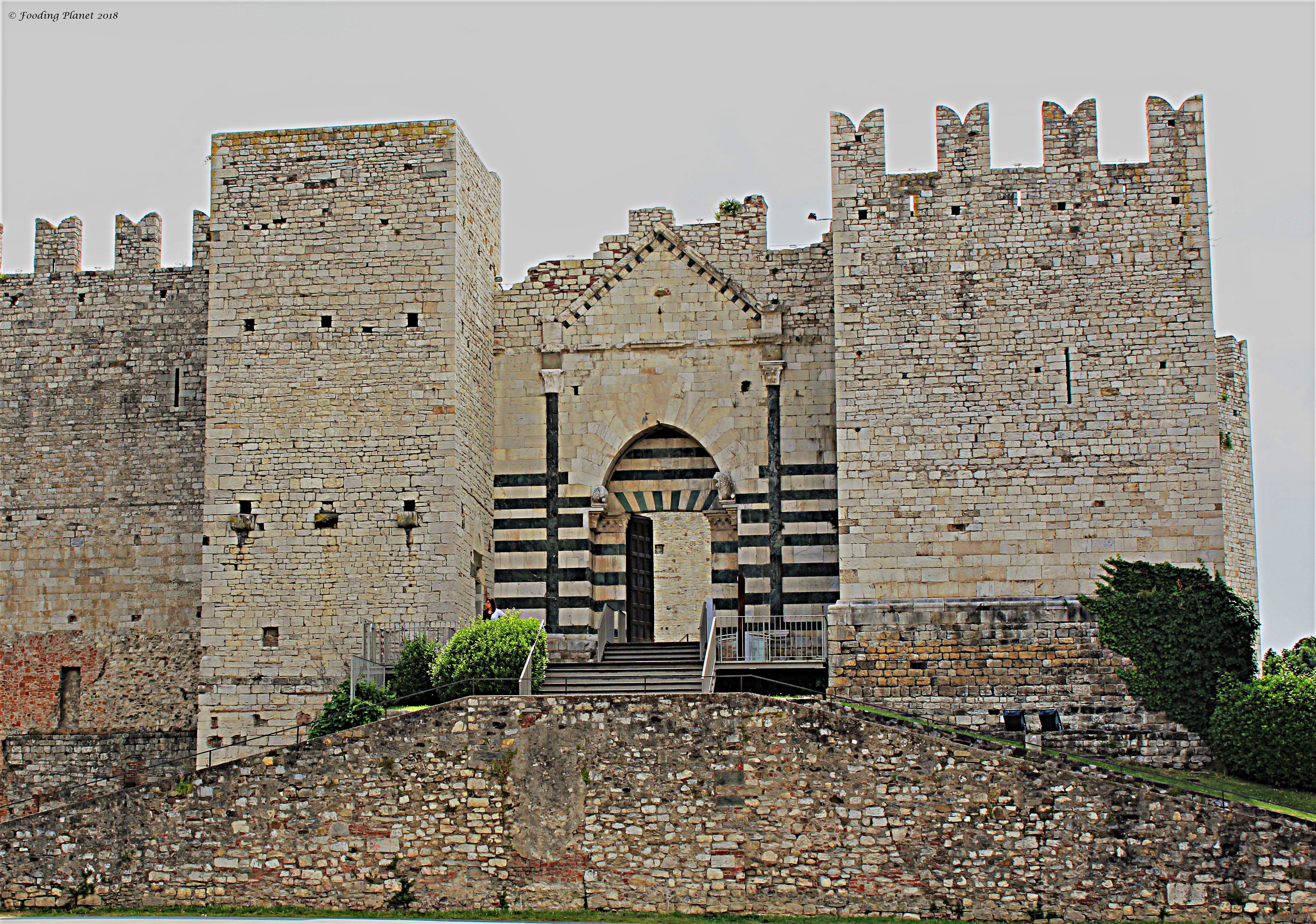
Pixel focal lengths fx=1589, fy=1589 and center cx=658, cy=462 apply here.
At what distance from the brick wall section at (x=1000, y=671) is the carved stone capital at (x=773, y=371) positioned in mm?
4376

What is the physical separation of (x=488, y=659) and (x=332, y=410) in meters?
5.10

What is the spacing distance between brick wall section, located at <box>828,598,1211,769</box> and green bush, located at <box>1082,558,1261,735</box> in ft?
0.50

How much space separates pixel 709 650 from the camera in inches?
806

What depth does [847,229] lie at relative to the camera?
2206cm

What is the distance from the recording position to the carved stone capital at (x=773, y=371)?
Answer: 23.9 m

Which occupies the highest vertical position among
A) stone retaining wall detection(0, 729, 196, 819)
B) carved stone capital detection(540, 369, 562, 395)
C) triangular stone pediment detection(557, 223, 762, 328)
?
triangular stone pediment detection(557, 223, 762, 328)

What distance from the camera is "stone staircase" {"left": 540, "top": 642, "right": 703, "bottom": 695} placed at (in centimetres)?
2044

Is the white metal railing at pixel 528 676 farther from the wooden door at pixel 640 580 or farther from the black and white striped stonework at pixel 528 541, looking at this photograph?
the wooden door at pixel 640 580

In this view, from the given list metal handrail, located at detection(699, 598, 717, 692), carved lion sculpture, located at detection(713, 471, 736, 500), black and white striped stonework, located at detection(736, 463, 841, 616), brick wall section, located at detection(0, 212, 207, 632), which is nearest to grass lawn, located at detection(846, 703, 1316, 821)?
metal handrail, located at detection(699, 598, 717, 692)

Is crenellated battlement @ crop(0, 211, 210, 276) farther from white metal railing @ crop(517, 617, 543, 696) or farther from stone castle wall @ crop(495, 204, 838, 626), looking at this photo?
white metal railing @ crop(517, 617, 543, 696)

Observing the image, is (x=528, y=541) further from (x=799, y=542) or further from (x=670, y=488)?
(x=799, y=542)

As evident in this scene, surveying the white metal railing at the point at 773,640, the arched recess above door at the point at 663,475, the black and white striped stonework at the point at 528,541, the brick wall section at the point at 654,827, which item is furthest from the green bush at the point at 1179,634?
the black and white striped stonework at the point at 528,541

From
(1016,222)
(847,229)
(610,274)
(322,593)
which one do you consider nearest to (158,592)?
(322,593)

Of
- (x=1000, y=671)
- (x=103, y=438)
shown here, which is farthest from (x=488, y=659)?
(x=103, y=438)
